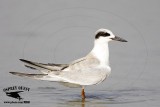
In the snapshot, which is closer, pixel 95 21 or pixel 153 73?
pixel 153 73

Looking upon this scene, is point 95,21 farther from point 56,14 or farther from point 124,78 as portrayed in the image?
point 124,78

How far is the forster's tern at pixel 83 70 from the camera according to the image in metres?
11.6

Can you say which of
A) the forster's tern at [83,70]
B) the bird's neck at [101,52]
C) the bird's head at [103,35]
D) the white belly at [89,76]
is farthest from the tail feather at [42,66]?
the bird's head at [103,35]

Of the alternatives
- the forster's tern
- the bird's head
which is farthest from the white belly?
the bird's head

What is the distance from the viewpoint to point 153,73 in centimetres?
1326

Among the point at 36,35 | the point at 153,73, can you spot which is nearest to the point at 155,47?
the point at 153,73

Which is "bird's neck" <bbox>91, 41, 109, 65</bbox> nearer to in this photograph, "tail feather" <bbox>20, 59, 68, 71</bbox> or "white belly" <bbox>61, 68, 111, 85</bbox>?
"white belly" <bbox>61, 68, 111, 85</bbox>

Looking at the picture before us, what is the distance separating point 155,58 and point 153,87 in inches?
78.0

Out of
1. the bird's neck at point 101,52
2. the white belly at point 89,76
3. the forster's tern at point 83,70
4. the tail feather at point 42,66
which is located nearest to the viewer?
the tail feather at point 42,66

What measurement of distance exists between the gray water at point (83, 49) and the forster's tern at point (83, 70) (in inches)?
14.6

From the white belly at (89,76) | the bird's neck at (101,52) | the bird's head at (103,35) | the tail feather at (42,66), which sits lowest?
the white belly at (89,76)

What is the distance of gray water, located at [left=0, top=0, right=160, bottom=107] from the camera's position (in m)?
11.8

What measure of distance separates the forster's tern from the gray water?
0.37 m

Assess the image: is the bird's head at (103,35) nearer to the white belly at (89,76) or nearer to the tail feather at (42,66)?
the white belly at (89,76)
